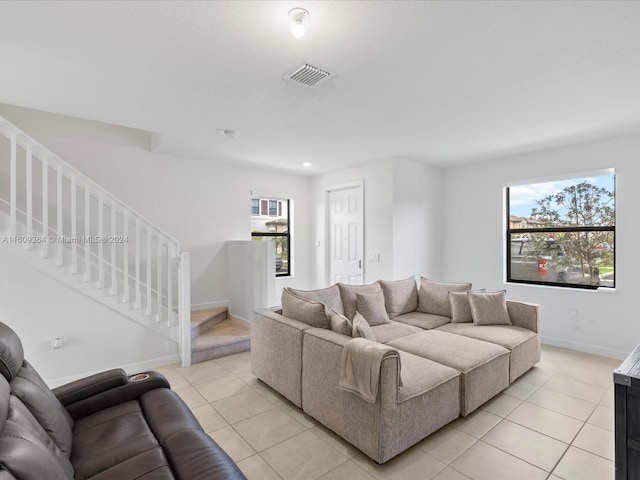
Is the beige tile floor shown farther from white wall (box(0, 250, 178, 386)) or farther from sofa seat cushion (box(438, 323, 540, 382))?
white wall (box(0, 250, 178, 386))

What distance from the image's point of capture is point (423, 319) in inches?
149

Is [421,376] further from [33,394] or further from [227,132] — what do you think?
[227,132]

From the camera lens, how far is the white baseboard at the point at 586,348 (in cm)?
371

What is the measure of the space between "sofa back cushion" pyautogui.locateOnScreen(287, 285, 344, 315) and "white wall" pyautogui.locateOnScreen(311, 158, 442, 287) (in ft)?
4.44

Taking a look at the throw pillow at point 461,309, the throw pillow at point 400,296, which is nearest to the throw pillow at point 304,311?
the throw pillow at point 400,296

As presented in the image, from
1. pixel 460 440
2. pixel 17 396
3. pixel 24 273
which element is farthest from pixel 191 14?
pixel 460 440

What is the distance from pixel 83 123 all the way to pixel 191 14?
3154 mm

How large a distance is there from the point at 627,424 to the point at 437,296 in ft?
8.83

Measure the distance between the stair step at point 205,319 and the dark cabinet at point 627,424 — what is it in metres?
3.77

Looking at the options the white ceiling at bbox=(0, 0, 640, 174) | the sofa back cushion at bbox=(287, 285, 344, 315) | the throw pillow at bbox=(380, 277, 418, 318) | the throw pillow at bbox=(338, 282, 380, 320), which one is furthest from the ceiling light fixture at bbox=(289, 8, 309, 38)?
the throw pillow at bbox=(380, 277, 418, 318)

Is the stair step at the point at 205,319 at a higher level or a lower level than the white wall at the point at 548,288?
lower

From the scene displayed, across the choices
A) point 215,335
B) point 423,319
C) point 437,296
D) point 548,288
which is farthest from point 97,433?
point 548,288

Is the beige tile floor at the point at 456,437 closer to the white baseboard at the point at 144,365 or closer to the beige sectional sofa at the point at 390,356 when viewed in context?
the beige sectional sofa at the point at 390,356

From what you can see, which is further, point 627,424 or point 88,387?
point 88,387
